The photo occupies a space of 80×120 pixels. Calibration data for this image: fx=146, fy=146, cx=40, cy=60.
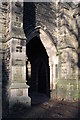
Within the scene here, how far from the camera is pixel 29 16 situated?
8.12 m

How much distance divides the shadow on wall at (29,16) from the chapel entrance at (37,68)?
95.4 inches

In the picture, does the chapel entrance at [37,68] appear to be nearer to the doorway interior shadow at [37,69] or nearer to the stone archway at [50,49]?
the doorway interior shadow at [37,69]

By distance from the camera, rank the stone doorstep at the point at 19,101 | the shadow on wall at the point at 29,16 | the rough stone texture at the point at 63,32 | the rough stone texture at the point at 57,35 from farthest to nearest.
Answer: the rough stone texture at the point at 63,32, the shadow on wall at the point at 29,16, the rough stone texture at the point at 57,35, the stone doorstep at the point at 19,101

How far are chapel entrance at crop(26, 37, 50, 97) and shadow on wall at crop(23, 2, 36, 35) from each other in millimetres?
2423

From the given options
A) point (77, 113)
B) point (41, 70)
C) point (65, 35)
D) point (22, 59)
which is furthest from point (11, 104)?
point (41, 70)

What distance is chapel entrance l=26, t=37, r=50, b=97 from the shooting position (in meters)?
10.8

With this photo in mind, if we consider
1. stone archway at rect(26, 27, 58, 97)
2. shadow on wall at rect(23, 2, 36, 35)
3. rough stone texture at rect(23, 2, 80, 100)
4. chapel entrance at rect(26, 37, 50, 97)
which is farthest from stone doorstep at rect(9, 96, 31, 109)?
chapel entrance at rect(26, 37, 50, 97)

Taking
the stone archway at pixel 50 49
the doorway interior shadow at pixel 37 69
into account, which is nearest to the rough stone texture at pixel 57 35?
the stone archway at pixel 50 49

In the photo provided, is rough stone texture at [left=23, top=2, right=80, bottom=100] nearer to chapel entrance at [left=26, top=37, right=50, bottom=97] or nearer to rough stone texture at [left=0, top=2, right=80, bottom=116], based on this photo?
rough stone texture at [left=0, top=2, right=80, bottom=116]

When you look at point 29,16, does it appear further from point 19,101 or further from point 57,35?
point 19,101

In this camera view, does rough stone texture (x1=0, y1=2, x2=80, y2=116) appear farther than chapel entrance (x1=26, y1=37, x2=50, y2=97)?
No

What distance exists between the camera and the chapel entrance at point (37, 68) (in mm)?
10805

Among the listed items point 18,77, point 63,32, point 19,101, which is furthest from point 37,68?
point 19,101

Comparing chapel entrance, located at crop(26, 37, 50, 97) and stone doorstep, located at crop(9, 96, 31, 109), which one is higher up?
chapel entrance, located at crop(26, 37, 50, 97)
